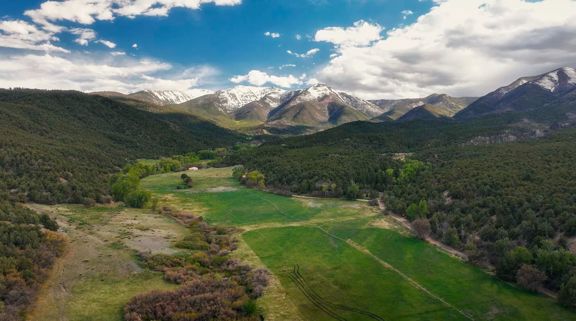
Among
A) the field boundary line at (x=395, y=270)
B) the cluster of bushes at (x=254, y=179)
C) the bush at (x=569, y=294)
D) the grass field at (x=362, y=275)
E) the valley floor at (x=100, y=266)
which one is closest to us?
the bush at (x=569, y=294)

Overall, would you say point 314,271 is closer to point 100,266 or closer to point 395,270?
point 395,270

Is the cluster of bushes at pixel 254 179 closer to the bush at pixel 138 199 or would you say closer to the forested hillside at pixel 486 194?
the forested hillside at pixel 486 194

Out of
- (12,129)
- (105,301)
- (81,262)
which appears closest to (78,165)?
(12,129)

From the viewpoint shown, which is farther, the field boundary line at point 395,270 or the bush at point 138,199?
the bush at point 138,199

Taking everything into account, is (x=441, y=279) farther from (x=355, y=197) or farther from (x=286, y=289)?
(x=355, y=197)

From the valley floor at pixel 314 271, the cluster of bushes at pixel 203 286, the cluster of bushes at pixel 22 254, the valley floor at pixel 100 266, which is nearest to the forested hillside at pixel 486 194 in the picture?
the valley floor at pixel 314 271

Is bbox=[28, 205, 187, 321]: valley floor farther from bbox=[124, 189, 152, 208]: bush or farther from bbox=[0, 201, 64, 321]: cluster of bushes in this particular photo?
bbox=[124, 189, 152, 208]: bush
